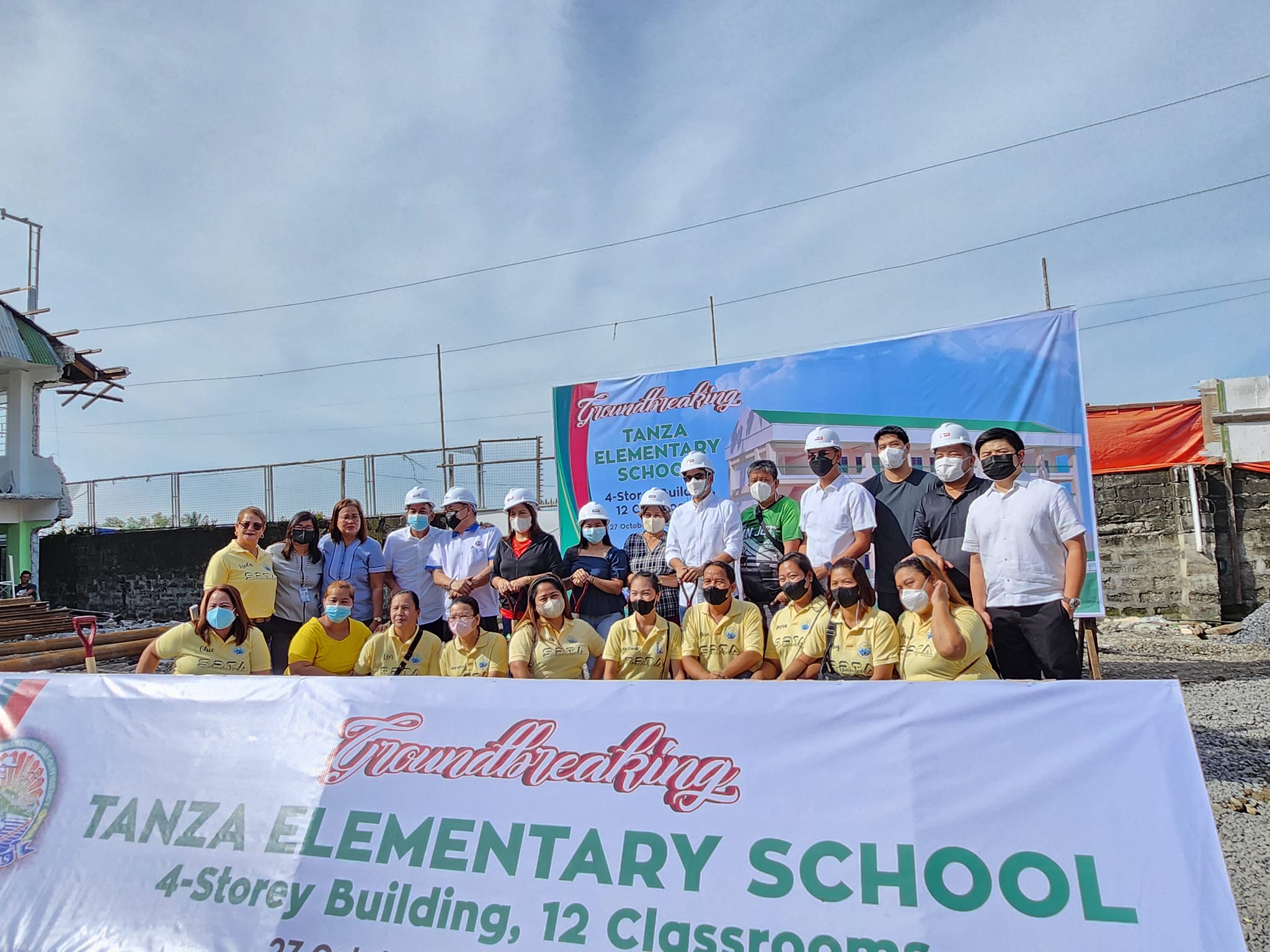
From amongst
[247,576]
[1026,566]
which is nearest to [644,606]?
[1026,566]

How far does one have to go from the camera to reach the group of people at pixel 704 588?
4.37 metres

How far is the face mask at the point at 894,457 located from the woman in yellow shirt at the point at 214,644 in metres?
3.99

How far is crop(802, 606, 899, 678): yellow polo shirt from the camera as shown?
13.8ft

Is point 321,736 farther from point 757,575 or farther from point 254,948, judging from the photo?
point 757,575

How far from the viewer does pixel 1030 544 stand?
4.43 metres

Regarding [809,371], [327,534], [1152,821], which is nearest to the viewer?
[1152,821]

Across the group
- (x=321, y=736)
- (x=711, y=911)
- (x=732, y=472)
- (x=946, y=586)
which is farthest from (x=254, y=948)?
(x=732, y=472)

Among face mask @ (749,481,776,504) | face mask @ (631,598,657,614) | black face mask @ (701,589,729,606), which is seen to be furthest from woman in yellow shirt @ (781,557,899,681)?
face mask @ (749,481,776,504)

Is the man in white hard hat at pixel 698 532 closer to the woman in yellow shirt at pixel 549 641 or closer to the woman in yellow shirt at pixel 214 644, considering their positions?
the woman in yellow shirt at pixel 549 641

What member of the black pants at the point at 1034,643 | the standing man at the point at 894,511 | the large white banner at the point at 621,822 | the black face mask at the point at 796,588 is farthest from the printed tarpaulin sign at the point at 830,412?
the large white banner at the point at 621,822

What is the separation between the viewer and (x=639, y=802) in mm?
2834

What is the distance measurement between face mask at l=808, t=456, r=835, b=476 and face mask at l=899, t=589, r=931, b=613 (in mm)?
1476

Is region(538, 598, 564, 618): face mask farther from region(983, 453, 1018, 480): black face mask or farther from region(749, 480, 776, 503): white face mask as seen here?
region(983, 453, 1018, 480): black face mask

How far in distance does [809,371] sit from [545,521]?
7.10 m
